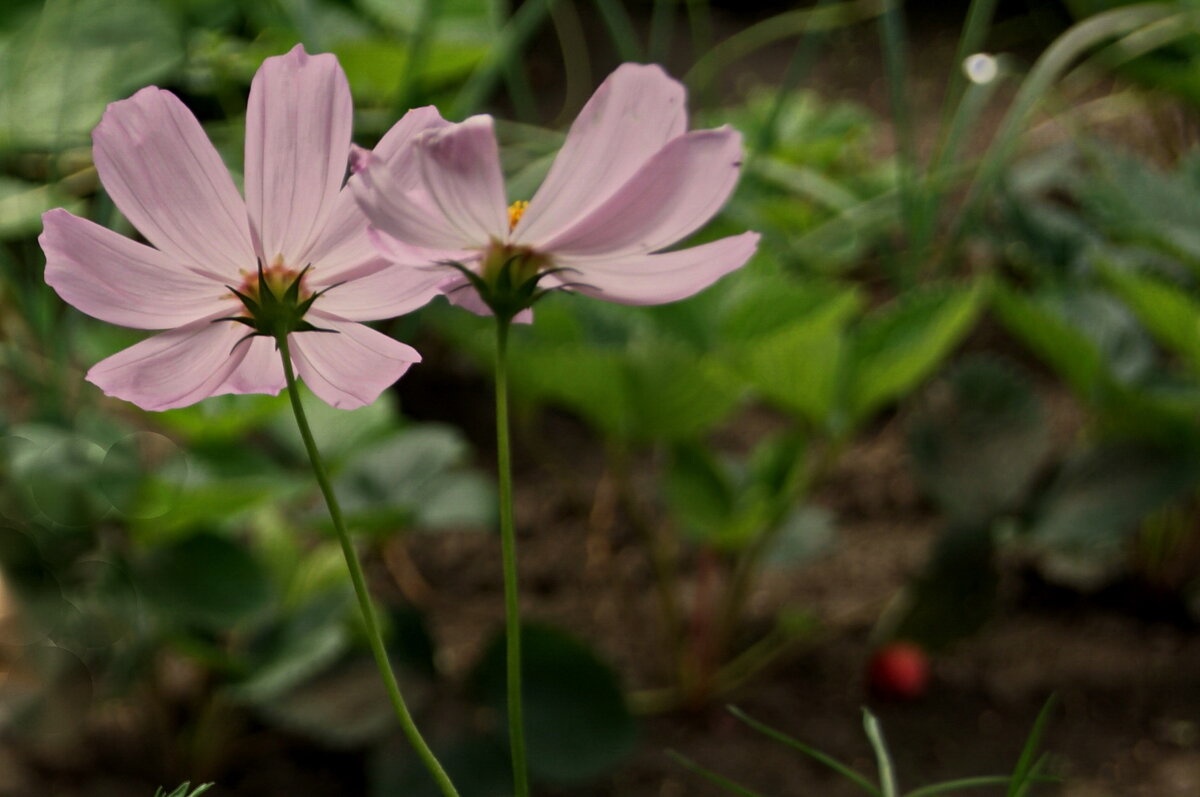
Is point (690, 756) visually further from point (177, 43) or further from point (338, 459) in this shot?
point (177, 43)

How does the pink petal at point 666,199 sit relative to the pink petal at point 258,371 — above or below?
above

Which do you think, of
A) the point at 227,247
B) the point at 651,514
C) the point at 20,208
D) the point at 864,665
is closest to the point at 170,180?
the point at 227,247

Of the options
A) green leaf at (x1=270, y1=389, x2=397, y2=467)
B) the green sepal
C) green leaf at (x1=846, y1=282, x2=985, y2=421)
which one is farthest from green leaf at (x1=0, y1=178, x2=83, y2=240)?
the green sepal

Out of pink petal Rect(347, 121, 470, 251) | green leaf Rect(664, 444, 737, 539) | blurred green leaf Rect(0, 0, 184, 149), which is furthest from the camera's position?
green leaf Rect(664, 444, 737, 539)

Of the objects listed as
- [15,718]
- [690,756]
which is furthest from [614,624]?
[15,718]

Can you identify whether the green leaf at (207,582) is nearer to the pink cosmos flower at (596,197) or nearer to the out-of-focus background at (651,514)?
the out-of-focus background at (651,514)

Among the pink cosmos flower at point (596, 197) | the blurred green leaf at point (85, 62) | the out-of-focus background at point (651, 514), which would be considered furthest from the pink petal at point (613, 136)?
the blurred green leaf at point (85, 62)

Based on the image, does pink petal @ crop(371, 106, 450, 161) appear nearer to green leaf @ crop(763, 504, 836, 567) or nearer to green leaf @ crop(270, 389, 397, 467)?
green leaf @ crop(270, 389, 397, 467)
